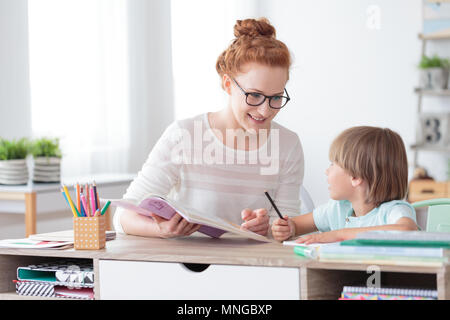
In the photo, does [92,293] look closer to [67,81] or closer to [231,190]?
[231,190]

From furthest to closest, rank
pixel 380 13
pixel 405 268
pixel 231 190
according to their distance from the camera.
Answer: pixel 380 13, pixel 231 190, pixel 405 268

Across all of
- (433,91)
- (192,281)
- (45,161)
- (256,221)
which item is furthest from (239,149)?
(433,91)

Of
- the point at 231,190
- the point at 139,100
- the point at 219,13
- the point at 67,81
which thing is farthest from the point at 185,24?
the point at 231,190

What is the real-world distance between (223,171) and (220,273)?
0.68 metres

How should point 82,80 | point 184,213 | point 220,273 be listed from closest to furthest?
point 220,273
point 184,213
point 82,80

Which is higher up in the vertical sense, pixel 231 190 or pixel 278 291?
pixel 231 190

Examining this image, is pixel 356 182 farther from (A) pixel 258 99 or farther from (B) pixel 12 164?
(B) pixel 12 164

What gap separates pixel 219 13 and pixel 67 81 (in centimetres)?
141

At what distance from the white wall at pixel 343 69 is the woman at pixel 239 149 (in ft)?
9.98

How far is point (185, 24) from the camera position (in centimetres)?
511

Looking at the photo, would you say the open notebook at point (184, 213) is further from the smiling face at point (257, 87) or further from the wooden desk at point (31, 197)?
the wooden desk at point (31, 197)

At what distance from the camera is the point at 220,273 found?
1.30 m

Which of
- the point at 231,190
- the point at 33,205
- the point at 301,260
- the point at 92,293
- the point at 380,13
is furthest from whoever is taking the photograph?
the point at 380,13

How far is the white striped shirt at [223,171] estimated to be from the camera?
1928 millimetres
